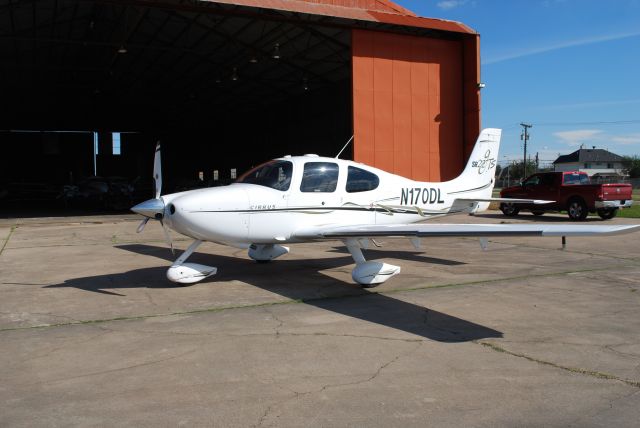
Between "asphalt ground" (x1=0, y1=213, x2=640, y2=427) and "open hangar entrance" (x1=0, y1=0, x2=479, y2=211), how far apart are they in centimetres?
1247

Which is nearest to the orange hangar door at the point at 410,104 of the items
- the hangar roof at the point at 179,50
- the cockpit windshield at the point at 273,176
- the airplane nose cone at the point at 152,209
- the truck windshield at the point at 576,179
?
the hangar roof at the point at 179,50

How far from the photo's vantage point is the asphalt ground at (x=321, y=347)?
11.3 ft

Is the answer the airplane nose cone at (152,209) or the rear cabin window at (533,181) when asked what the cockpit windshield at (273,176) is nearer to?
the airplane nose cone at (152,209)

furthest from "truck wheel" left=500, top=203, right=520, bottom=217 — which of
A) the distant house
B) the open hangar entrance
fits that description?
the distant house

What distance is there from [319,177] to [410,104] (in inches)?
545

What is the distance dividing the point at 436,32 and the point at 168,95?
2645cm

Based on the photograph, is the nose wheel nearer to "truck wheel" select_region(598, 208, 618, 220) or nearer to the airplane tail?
the airplane tail

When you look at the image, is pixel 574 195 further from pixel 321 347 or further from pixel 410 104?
pixel 321 347

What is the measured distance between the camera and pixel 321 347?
474cm

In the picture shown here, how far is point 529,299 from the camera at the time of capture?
6.67 m

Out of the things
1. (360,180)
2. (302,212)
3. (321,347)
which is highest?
(360,180)

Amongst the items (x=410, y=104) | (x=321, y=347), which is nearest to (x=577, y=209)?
(x=410, y=104)

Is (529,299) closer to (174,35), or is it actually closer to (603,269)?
(603,269)

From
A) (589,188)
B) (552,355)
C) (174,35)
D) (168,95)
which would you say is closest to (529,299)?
(552,355)
